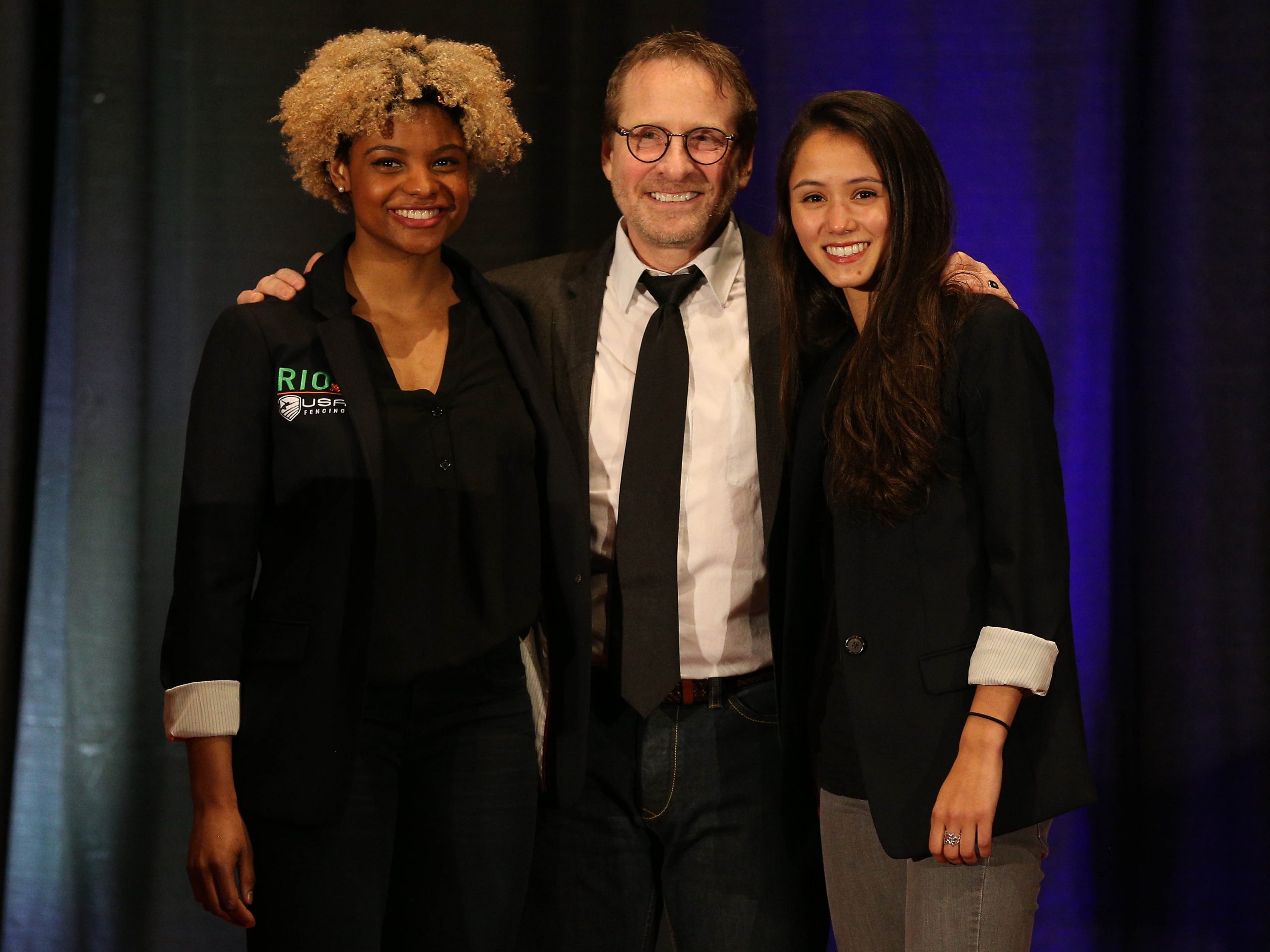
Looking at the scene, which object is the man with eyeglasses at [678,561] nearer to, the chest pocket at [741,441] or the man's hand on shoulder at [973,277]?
the chest pocket at [741,441]

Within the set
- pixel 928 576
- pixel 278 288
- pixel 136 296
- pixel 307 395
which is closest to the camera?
pixel 928 576

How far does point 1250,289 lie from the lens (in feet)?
8.87

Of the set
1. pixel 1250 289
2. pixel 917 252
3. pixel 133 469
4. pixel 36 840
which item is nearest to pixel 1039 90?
pixel 1250 289

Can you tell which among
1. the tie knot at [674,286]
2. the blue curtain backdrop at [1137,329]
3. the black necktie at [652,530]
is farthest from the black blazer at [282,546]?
the blue curtain backdrop at [1137,329]

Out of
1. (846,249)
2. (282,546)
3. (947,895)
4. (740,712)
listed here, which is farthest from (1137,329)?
(282,546)

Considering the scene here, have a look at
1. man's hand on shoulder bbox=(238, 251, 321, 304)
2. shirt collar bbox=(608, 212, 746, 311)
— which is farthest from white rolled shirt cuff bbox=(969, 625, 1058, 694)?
man's hand on shoulder bbox=(238, 251, 321, 304)

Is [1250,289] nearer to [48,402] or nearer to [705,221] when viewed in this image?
[705,221]

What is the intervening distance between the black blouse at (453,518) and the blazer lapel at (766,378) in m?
0.37

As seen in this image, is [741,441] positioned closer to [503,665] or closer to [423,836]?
[503,665]

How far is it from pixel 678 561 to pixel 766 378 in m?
0.33

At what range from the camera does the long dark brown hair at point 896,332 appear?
5.23 feet

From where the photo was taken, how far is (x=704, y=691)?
1975 mm

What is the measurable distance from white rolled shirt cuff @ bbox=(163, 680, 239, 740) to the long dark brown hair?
88cm

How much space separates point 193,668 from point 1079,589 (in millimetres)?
2009
